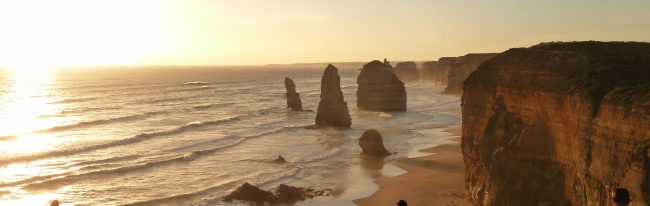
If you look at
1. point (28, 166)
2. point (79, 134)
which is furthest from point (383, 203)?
point (79, 134)

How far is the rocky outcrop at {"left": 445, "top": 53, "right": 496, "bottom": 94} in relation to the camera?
107m

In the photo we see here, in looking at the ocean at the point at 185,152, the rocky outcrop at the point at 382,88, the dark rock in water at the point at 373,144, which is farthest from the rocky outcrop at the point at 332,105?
the dark rock in water at the point at 373,144

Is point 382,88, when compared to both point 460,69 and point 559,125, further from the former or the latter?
point 559,125

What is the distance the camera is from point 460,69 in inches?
4382

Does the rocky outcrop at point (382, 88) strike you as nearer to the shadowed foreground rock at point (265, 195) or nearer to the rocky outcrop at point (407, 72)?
the shadowed foreground rock at point (265, 195)

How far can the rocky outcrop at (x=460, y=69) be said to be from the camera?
106794 millimetres

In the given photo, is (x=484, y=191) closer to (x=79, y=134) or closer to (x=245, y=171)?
(x=245, y=171)

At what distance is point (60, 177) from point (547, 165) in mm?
30256

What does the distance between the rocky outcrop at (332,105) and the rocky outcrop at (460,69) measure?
5083cm

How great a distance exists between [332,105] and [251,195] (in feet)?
105

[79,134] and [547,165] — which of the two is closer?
[547,165]

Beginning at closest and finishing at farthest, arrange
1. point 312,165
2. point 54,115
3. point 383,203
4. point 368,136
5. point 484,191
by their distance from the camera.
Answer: point 484,191, point 383,203, point 312,165, point 368,136, point 54,115

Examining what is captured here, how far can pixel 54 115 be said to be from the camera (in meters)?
77.4

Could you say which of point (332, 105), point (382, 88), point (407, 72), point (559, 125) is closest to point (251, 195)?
point (559, 125)
